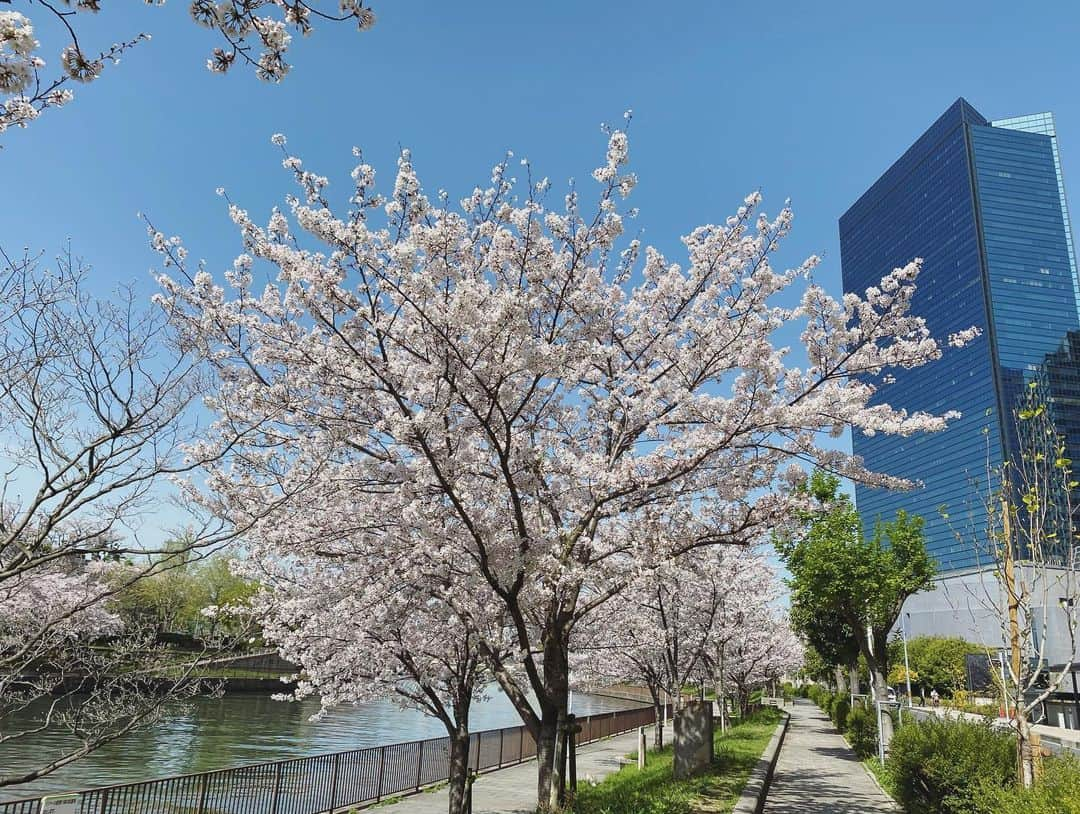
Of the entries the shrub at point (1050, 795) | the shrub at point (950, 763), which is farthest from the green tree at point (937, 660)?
the shrub at point (1050, 795)

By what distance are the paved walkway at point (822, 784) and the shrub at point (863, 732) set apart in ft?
1.09

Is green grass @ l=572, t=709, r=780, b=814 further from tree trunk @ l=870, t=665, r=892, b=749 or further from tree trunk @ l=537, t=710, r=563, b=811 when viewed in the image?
tree trunk @ l=870, t=665, r=892, b=749

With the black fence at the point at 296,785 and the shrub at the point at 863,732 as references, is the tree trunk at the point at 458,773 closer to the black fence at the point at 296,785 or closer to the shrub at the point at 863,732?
the black fence at the point at 296,785

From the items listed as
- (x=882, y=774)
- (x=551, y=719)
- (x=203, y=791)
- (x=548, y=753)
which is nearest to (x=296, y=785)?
(x=203, y=791)

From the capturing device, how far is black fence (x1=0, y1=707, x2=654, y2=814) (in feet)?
32.3

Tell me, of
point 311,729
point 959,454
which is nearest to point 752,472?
point 311,729

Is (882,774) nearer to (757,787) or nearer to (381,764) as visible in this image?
(757,787)

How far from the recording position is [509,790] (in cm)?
1508

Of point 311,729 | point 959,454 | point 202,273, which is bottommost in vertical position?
point 311,729

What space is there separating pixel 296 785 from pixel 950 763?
993 centimetres

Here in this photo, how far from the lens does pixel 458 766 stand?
1029 centimetres

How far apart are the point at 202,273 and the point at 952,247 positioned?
12994cm

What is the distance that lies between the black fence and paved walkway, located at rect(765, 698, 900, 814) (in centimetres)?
721

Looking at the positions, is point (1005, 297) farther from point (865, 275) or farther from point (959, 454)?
point (959, 454)
